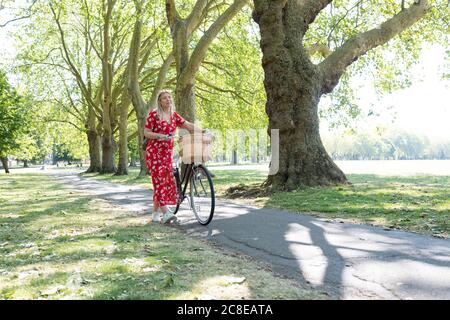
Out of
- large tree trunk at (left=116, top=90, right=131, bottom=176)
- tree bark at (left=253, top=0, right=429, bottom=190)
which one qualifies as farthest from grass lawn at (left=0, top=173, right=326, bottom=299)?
large tree trunk at (left=116, top=90, right=131, bottom=176)

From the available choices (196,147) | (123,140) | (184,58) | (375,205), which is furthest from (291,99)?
(123,140)

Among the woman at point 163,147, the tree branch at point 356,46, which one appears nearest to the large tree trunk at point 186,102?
the tree branch at point 356,46

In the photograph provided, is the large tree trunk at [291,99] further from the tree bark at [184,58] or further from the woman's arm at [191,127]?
the tree bark at [184,58]

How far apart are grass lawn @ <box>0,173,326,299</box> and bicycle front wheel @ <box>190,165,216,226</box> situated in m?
0.59

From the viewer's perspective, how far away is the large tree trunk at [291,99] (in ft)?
37.9

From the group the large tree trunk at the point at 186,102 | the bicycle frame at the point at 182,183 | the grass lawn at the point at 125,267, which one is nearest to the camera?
the grass lawn at the point at 125,267

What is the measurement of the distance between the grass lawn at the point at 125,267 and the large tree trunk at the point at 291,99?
17.3ft

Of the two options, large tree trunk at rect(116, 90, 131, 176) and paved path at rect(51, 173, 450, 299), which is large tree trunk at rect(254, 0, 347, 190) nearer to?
paved path at rect(51, 173, 450, 299)

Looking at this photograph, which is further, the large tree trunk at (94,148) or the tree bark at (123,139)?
the large tree trunk at (94,148)

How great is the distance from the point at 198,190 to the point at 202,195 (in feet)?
0.53

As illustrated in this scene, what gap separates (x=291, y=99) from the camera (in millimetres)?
11812

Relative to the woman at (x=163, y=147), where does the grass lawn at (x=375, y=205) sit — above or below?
below
